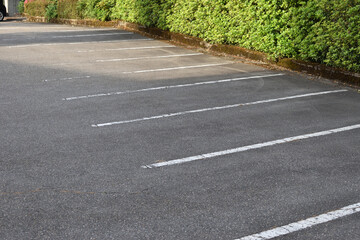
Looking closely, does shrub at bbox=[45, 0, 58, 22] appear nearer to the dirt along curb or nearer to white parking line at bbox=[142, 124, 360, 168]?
the dirt along curb

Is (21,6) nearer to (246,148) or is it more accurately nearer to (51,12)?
(51,12)

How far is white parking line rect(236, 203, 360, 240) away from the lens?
173 inches

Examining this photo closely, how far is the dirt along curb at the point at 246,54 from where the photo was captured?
10727 millimetres

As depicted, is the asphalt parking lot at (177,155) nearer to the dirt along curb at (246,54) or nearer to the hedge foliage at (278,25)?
the dirt along curb at (246,54)


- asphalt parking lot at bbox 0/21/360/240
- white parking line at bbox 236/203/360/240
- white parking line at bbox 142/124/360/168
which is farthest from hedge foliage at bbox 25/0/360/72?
white parking line at bbox 236/203/360/240

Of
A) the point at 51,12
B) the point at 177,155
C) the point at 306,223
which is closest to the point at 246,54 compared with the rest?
the point at 177,155

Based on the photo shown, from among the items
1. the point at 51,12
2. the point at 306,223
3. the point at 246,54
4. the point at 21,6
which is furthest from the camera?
the point at 21,6

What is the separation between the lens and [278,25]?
12.3m

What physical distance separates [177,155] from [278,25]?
6.99m

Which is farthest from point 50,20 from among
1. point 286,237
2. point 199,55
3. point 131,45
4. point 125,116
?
point 286,237

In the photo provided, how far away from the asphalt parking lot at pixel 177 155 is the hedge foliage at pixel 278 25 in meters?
0.73

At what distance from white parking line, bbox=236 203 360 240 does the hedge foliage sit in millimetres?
6067

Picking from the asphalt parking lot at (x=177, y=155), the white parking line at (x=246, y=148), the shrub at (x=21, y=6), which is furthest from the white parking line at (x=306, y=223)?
the shrub at (x=21, y=6)

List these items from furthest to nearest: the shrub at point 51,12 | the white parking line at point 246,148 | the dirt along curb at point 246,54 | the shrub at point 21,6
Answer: the shrub at point 21,6
the shrub at point 51,12
the dirt along curb at point 246,54
the white parking line at point 246,148
